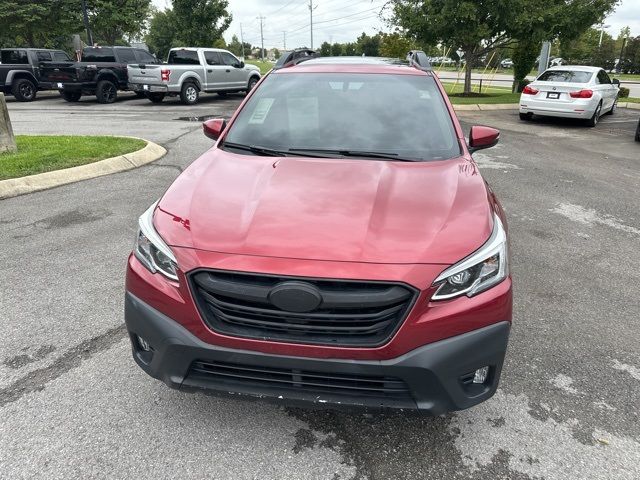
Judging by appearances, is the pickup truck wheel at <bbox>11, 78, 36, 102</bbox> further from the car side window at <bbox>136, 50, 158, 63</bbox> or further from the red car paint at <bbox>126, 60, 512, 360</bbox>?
the red car paint at <bbox>126, 60, 512, 360</bbox>

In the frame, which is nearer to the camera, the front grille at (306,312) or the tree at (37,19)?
the front grille at (306,312)

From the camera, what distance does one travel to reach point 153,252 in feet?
7.61

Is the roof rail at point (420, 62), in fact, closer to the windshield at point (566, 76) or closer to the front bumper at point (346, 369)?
the front bumper at point (346, 369)

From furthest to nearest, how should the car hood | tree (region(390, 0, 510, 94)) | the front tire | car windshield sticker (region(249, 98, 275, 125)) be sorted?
tree (region(390, 0, 510, 94)) → the front tire → car windshield sticker (region(249, 98, 275, 125)) → the car hood

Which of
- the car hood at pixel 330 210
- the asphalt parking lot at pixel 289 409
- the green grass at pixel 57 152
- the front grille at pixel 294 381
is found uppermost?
the car hood at pixel 330 210

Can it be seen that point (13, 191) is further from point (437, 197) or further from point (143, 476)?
point (437, 197)

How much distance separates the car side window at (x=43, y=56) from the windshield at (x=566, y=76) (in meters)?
16.9

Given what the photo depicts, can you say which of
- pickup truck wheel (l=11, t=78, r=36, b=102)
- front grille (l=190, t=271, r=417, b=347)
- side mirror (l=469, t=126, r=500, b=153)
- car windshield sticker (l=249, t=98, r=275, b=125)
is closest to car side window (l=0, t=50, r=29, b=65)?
pickup truck wheel (l=11, t=78, r=36, b=102)

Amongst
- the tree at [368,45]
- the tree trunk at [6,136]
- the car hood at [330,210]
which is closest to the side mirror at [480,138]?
the car hood at [330,210]

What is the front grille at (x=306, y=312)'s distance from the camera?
2.02 m

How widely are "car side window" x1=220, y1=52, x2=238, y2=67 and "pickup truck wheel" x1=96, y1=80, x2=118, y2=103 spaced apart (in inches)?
157

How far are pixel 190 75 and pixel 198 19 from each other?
9048mm

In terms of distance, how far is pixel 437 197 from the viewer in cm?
253

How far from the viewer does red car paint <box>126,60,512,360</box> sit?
2.04m
